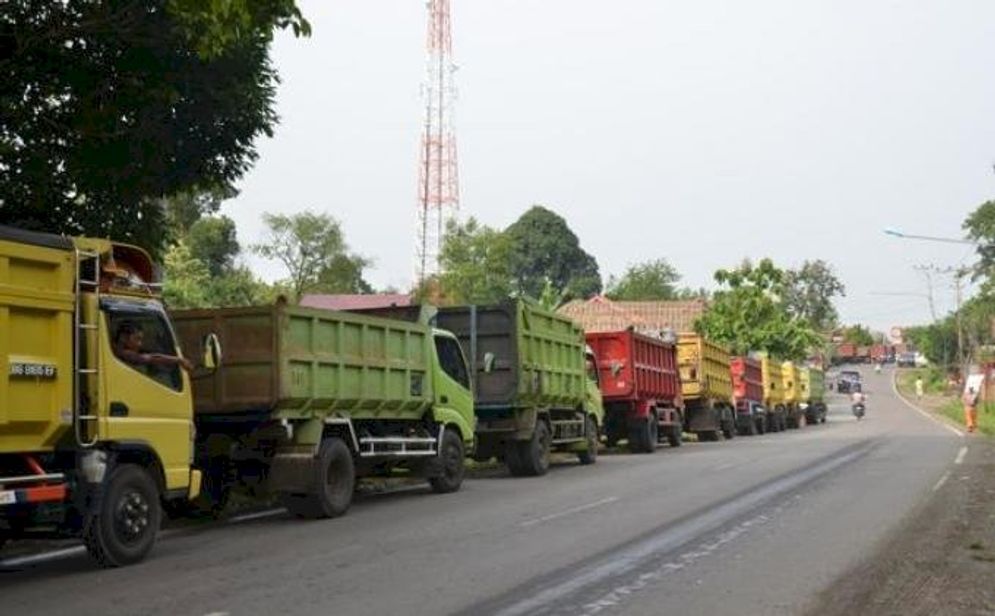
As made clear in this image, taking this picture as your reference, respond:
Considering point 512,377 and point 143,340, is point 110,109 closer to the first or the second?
point 143,340

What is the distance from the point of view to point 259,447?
12.9 m

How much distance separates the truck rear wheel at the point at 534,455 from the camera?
62.4ft

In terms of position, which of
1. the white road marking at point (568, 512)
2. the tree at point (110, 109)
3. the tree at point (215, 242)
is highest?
the tree at point (215, 242)

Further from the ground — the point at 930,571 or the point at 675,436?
the point at 675,436

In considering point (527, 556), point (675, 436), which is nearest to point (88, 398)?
point (527, 556)

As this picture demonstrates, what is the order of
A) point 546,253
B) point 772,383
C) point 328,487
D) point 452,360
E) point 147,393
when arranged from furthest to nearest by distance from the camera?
point 546,253
point 772,383
point 452,360
point 328,487
point 147,393

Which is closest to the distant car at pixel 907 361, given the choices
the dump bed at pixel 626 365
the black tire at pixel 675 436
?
the black tire at pixel 675 436

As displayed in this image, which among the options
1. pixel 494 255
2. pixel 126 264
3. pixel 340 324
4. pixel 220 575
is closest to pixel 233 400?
pixel 340 324

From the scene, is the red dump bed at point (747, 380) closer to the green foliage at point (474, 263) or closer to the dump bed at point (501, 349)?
the green foliage at point (474, 263)

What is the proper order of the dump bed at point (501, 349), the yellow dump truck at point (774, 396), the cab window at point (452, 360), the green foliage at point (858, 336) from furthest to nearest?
the green foliage at point (858, 336)
the yellow dump truck at point (774, 396)
the dump bed at point (501, 349)
the cab window at point (452, 360)

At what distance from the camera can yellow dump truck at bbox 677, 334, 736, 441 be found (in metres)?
32.1

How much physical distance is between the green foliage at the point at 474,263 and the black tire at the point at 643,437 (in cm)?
2738

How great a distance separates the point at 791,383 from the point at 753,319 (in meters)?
9.18

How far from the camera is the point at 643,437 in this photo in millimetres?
26234
